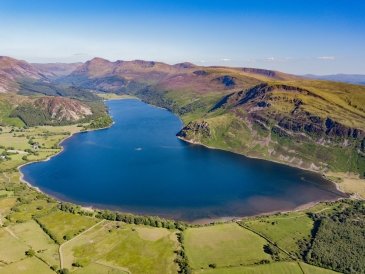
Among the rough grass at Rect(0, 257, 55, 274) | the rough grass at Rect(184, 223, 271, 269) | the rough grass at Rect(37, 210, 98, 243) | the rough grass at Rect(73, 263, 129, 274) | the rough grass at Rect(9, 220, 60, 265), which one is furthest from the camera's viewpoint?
the rough grass at Rect(37, 210, 98, 243)

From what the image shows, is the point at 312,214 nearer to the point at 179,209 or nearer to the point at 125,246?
the point at 179,209

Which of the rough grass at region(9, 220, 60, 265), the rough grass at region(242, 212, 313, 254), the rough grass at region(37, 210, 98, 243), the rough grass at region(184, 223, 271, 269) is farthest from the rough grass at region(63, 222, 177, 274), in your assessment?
the rough grass at region(242, 212, 313, 254)

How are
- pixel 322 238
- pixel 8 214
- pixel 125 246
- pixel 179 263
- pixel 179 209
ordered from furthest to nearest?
pixel 179 209, pixel 8 214, pixel 322 238, pixel 125 246, pixel 179 263

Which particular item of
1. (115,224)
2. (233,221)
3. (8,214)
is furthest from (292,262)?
(8,214)

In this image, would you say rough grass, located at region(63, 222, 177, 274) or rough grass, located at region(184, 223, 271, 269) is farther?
rough grass, located at region(184, 223, 271, 269)

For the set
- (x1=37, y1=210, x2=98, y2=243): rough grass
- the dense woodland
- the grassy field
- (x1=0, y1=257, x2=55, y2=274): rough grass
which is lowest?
(x1=0, y1=257, x2=55, y2=274): rough grass

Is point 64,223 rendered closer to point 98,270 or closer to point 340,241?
point 98,270

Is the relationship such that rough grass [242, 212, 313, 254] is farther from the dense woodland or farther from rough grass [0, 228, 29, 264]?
rough grass [0, 228, 29, 264]

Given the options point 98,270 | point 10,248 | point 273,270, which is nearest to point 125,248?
point 98,270
